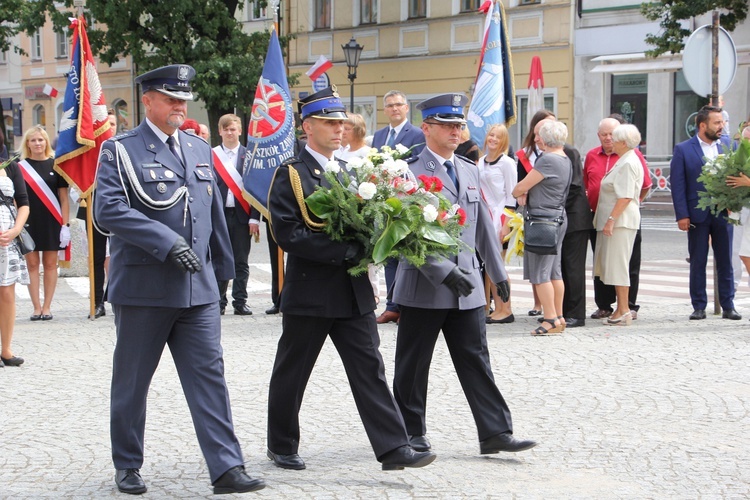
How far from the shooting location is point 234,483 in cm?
534

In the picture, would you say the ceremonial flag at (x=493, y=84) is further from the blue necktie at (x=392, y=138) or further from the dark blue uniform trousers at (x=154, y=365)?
the dark blue uniform trousers at (x=154, y=365)

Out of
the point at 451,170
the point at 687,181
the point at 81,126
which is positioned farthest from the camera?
the point at 81,126

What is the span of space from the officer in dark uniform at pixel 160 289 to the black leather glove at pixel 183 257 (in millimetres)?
51

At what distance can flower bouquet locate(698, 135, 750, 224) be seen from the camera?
10.6 m

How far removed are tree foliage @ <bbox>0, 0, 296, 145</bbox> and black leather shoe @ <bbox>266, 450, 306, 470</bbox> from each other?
1050 inches

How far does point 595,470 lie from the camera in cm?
593

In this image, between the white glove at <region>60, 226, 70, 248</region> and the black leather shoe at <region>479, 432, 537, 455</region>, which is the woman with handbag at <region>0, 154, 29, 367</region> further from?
the black leather shoe at <region>479, 432, 537, 455</region>

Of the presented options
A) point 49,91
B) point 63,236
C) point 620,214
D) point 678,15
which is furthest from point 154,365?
point 49,91

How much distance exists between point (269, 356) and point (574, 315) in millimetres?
3222

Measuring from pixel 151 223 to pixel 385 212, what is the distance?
3.59 feet

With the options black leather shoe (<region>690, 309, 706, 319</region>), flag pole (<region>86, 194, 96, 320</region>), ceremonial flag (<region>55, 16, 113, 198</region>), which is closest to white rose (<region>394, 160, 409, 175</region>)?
black leather shoe (<region>690, 309, 706, 319</region>)

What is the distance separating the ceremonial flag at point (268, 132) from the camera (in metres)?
12.1

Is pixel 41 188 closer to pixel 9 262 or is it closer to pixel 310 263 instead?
pixel 9 262

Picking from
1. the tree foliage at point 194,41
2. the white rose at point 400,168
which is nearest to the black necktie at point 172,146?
the white rose at point 400,168
